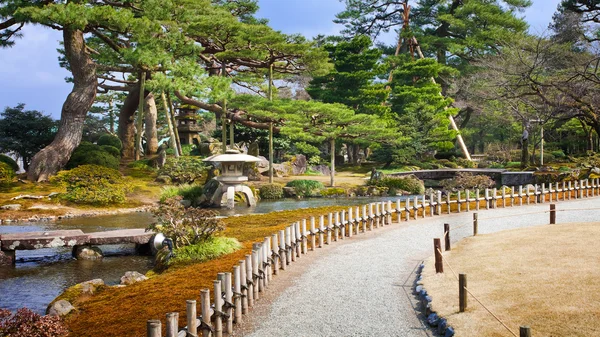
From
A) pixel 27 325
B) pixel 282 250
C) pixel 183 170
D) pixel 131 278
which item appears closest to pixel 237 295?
pixel 27 325

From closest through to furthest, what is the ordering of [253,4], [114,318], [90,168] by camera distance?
[114,318]
[90,168]
[253,4]

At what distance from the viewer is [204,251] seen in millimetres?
9781

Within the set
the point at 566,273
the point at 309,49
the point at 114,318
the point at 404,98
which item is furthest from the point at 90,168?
the point at 404,98

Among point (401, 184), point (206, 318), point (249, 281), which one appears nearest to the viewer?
point (206, 318)

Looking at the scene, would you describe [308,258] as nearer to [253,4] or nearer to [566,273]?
[566,273]

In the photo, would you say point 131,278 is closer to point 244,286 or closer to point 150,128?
point 244,286

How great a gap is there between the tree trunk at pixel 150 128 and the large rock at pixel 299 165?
8.81m

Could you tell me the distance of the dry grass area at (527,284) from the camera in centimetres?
568

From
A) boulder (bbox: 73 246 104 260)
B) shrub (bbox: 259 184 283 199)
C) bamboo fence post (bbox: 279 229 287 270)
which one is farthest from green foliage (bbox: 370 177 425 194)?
bamboo fence post (bbox: 279 229 287 270)

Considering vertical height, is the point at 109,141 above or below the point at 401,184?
above

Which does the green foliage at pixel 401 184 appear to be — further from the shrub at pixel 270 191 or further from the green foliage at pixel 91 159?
the green foliage at pixel 91 159

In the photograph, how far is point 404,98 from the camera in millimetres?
37781

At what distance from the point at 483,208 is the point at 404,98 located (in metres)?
22.3

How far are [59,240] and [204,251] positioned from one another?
4.08 m
